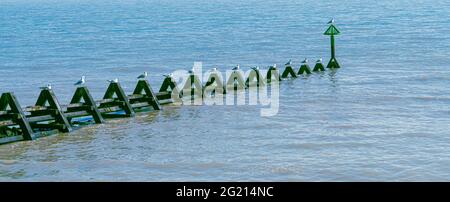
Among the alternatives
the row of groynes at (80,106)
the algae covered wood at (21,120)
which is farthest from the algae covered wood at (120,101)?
the algae covered wood at (21,120)

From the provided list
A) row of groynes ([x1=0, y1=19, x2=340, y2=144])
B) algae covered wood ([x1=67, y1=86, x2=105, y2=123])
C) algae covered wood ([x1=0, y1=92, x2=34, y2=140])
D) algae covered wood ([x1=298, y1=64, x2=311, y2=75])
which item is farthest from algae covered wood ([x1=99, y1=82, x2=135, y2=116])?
algae covered wood ([x1=298, y1=64, x2=311, y2=75])

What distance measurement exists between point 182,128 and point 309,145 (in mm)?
4513

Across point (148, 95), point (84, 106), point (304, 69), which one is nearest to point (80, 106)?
point (84, 106)

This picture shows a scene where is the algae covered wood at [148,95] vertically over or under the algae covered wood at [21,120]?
over

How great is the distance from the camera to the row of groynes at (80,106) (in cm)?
2459

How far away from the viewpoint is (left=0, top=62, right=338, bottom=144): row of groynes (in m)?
24.6

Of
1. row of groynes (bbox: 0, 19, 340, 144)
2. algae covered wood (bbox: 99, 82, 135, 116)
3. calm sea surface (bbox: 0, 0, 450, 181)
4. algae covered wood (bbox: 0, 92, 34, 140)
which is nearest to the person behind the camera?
calm sea surface (bbox: 0, 0, 450, 181)

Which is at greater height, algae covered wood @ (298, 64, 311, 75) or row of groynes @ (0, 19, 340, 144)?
algae covered wood @ (298, 64, 311, 75)

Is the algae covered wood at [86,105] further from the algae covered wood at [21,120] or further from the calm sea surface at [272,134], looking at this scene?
the algae covered wood at [21,120]

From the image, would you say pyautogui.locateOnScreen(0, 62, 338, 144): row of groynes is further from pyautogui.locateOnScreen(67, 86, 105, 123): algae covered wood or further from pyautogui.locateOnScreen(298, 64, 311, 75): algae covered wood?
pyautogui.locateOnScreen(298, 64, 311, 75): algae covered wood
